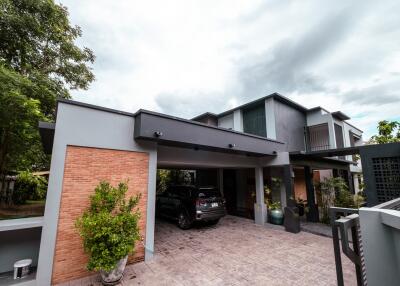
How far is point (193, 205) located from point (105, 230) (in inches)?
179

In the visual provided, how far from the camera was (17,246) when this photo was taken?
15.7 ft

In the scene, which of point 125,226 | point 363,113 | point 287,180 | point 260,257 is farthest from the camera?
point 363,113

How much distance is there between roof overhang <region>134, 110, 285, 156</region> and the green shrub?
181 cm

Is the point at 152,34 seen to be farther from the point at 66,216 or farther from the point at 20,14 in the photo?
the point at 66,216

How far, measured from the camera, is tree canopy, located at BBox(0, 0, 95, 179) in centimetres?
669

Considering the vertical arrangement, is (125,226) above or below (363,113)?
below

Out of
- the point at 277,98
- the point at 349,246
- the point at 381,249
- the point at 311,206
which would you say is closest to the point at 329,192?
the point at 311,206

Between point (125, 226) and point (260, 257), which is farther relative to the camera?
point (260, 257)

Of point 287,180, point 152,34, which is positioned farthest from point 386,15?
point 152,34

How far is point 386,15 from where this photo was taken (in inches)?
216

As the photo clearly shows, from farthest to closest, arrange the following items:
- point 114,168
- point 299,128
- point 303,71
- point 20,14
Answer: point 299,128
point 303,71
point 20,14
point 114,168

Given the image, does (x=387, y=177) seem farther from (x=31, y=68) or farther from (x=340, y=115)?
(x=31, y=68)

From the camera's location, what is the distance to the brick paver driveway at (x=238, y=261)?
4.25 m

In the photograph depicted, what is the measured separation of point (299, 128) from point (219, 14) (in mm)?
9751
